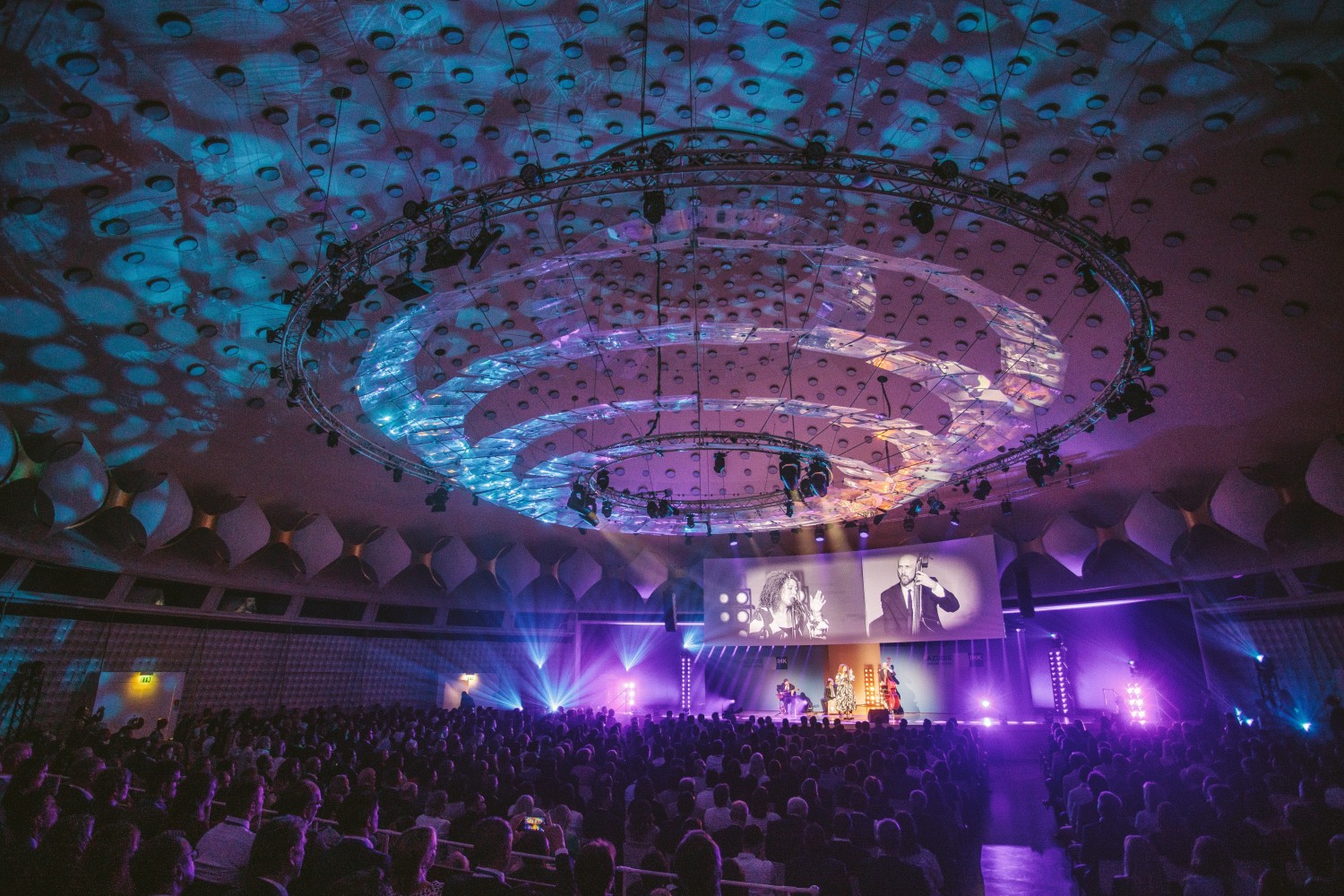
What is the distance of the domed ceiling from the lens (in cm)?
877

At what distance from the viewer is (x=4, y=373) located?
50.2ft

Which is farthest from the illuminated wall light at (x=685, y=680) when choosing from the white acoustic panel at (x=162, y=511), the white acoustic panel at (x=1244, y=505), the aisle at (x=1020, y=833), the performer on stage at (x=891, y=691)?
the white acoustic panel at (x=1244, y=505)

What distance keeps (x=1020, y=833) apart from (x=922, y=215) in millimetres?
10990

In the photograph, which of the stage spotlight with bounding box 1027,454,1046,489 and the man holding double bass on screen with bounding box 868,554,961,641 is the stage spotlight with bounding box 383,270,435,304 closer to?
the stage spotlight with bounding box 1027,454,1046,489

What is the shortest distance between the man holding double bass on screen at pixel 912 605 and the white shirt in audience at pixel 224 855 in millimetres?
24357

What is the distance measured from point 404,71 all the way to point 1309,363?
58.7 feet

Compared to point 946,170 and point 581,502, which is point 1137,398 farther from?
point 581,502

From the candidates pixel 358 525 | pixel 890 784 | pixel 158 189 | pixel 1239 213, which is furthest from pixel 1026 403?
pixel 358 525

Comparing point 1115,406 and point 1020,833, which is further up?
point 1115,406

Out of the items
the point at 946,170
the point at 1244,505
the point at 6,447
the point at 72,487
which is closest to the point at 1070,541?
the point at 1244,505

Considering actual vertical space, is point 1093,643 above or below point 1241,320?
below

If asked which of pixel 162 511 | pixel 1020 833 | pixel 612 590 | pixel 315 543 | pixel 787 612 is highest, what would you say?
pixel 612 590

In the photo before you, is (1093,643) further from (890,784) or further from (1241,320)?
(890,784)

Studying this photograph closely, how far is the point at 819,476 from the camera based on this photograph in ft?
57.8
